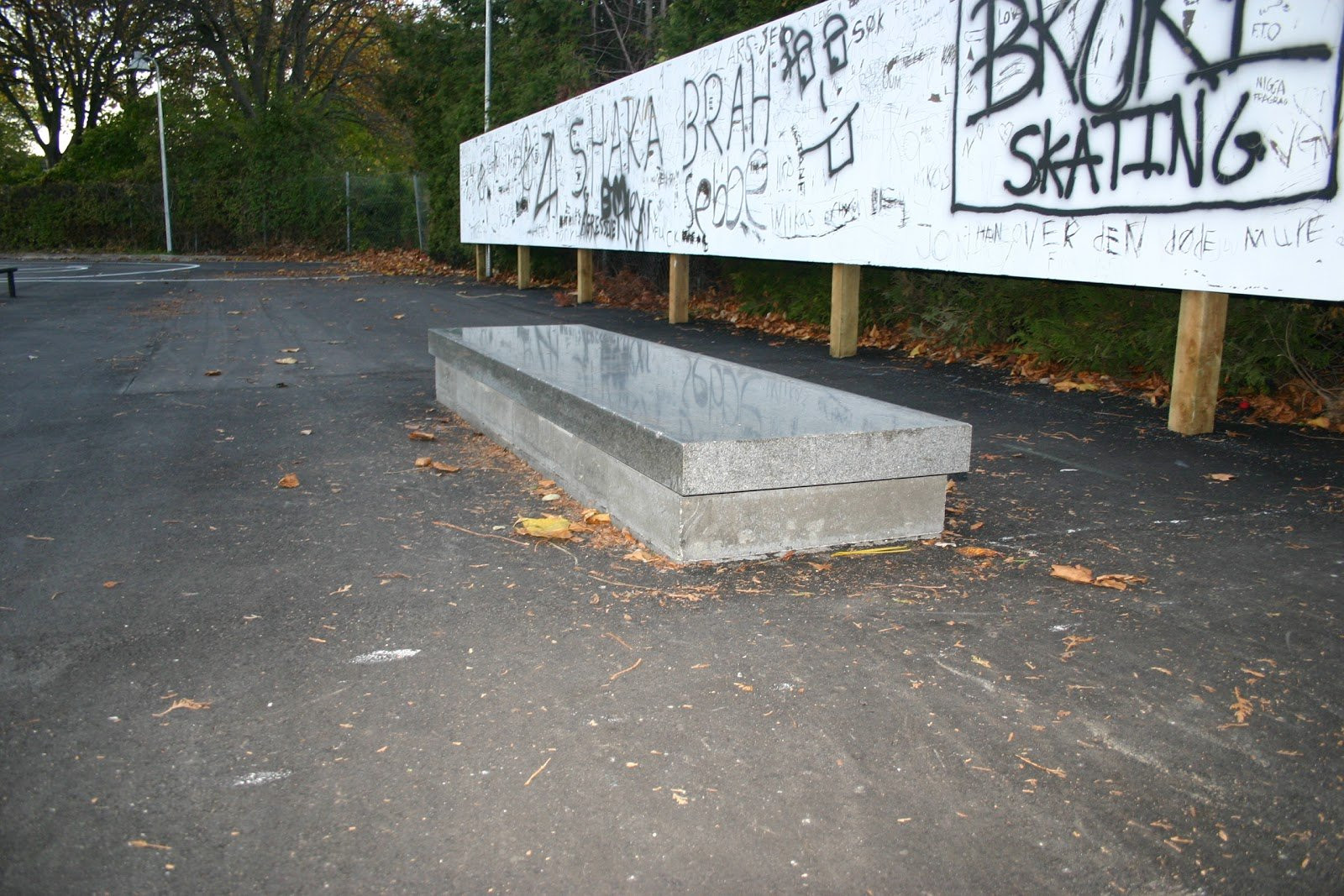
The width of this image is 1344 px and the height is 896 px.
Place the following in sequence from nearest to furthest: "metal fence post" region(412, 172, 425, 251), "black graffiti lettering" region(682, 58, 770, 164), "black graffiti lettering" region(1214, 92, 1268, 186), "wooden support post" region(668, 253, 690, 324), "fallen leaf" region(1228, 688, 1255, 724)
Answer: "fallen leaf" region(1228, 688, 1255, 724)
"black graffiti lettering" region(1214, 92, 1268, 186)
"black graffiti lettering" region(682, 58, 770, 164)
"wooden support post" region(668, 253, 690, 324)
"metal fence post" region(412, 172, 425, 251)

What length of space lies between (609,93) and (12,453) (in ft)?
30.6

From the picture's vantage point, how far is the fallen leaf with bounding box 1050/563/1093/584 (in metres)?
3.88

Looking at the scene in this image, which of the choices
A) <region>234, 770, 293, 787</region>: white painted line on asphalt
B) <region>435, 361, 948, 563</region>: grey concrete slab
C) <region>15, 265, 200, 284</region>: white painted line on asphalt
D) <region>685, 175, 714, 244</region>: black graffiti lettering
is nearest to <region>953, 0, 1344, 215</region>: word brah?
<region>435, 361, 948, 563</region>: grey concrete slab

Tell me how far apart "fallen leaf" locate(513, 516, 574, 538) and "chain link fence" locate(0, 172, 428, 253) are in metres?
33.1

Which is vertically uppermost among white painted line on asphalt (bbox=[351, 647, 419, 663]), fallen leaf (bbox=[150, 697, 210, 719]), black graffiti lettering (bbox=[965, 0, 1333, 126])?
black graffiti lettering (bbox=[965, 0, 1333, 126])

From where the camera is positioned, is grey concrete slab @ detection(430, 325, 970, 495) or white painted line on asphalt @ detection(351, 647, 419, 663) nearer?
white painted line on asphalt @ detection(351, 647, 419, 663)

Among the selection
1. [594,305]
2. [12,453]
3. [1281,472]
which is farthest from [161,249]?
[1281,472]

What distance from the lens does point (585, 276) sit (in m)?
16.2

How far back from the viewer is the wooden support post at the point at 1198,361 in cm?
604

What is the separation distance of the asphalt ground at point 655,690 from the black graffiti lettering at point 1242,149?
1.41m

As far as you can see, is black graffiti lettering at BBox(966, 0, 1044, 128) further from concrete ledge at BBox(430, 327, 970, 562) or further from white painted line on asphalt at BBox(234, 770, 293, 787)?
white painted line on asphalt at BBox(234, 770, 293, 787)

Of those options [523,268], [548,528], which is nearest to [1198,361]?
[548,528]

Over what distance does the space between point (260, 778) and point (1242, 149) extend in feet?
17.7

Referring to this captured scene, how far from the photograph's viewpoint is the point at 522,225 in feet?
59.4
